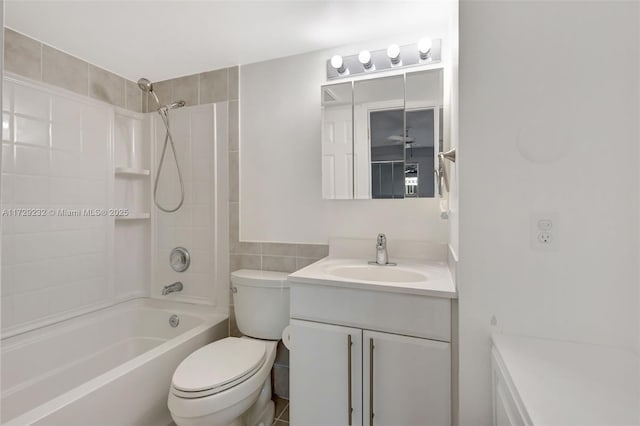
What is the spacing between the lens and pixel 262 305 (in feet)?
5.88

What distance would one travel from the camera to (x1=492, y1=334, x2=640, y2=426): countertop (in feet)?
2.30

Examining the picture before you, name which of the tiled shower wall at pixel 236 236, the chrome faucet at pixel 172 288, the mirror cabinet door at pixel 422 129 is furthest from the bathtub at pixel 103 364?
the mirror cabinet door at pixel 422 129

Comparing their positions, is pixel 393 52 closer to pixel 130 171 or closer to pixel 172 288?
pixel 130 171

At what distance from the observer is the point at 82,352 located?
6.35 feet

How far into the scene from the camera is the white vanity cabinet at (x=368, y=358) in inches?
48.4

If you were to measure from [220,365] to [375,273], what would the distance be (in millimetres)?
849

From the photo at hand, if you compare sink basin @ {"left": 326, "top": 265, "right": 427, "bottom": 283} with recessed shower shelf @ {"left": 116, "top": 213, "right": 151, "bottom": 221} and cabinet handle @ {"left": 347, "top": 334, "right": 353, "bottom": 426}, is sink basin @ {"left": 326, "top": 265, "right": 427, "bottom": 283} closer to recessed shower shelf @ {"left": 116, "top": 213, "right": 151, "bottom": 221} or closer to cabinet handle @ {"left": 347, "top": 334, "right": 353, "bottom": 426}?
cabinet handle @ {"left": 347, "top": 334, "right": 353, "bottom": 426}

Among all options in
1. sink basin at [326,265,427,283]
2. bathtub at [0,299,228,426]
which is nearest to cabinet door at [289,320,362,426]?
sink basin at [326,265,427,283]

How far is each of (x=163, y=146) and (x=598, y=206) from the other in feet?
7.82

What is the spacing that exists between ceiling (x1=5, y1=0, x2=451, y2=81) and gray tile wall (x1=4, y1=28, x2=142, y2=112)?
5cm

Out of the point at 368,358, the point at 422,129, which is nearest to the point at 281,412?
the point at 368,358

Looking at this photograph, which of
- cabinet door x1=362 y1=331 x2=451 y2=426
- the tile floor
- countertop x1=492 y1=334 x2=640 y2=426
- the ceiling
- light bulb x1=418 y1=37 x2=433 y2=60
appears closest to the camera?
countertop x1=492 y1=334 x2=640 y2=426

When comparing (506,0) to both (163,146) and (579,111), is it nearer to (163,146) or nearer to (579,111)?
(579,111)

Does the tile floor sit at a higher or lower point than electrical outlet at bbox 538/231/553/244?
lower
